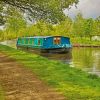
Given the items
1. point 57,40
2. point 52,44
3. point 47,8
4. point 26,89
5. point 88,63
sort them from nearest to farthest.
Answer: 1. point 26,89
2. point 47,8
3. point 88,63
4. point 52,44
5. point 57,40

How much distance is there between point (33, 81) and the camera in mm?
15289

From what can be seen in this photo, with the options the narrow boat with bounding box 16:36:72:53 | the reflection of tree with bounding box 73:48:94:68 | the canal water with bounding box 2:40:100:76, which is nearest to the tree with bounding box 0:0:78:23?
the canal water with bounding box 2:40:100:76

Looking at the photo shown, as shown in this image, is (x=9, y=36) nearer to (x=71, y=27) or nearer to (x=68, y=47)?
(x=71, y=27)

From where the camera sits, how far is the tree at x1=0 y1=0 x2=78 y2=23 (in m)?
24.5

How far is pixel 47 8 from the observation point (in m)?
24.6

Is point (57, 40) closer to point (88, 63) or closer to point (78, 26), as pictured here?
point (88, 63)

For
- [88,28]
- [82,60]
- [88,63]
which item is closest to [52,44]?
[82,60]

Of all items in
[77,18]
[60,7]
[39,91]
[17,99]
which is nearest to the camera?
[17,99]

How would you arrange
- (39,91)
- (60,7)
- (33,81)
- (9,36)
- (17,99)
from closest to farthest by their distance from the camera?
(17,99)
(39,91)
(33,81)
(60,7)
(9,36)

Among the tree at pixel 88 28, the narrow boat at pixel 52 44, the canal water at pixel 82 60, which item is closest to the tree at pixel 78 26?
the tree at pixel 88 28

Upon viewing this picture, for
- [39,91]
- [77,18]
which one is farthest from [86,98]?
[77,18]

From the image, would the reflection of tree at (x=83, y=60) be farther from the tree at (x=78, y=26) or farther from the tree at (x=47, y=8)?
the tree at (x=78, y=26)

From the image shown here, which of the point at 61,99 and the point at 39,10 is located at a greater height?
the point at 39,10

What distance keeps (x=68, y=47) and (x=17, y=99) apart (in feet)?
139
